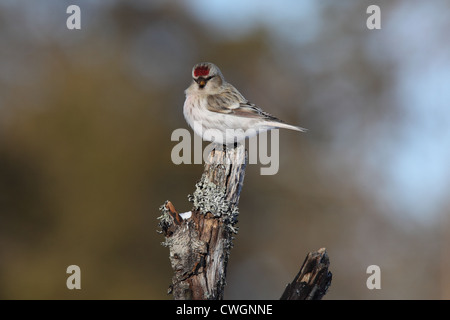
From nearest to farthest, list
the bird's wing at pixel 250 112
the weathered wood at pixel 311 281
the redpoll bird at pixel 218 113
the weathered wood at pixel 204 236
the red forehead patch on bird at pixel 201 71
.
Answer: the weathered wood at pixel 311 281, the weathered wood at pixel 204 236, the redpoll bird at pixel 218 113, the bird's wing at pixel 250 112, the red forehead patch on bird at pixel 201 71

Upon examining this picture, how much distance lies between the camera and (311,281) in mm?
3000

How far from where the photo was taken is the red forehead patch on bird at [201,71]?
17.3 ft

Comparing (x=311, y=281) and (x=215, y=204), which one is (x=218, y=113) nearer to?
(x=215, y=204)

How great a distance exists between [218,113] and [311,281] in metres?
2.52

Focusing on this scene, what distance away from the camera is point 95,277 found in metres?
8.26

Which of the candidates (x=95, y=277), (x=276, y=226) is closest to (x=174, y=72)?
(x=276, y=226)

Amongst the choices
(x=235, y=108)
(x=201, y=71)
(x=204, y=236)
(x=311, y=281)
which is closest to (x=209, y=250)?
(x=204, y=236)

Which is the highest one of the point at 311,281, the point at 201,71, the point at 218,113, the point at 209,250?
the point at 201,71

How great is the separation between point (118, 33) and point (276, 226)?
216 inches

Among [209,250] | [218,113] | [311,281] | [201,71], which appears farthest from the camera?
[201,71]

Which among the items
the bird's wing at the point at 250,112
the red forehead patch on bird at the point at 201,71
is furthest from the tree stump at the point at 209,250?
the red forehead patch on bird at the point at 201,71

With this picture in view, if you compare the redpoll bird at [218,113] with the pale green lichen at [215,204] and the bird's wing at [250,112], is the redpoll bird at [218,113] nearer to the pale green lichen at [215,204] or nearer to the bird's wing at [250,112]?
the bird's wing at [250,112]

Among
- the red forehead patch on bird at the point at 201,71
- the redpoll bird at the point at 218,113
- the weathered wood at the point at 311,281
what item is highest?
the red forehead patch on bird at the point at 201,71

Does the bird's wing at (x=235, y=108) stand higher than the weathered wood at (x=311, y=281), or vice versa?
the bird's wing at (x=235, y=108)
